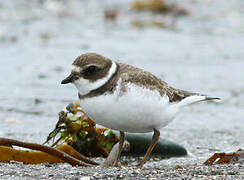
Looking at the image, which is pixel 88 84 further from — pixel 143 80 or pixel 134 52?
pixel 134 52

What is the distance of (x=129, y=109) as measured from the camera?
3928 millimetres

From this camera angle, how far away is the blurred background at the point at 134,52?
6.55m

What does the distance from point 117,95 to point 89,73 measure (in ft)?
0.93

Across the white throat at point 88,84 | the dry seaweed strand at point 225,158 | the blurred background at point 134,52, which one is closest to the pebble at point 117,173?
the dry seaweed strand at point 225,158

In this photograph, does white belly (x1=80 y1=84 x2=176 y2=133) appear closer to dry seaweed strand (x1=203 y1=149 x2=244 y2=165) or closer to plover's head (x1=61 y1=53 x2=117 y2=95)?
plover's head (x1=61 y1=53 x2=117 y2=95)

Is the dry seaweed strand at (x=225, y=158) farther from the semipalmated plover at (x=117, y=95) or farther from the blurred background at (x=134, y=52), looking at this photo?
the blurred background at (x=134, y=52)

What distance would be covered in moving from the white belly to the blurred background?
1454mm

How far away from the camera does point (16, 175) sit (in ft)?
12.4

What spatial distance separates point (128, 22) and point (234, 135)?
8211 mm

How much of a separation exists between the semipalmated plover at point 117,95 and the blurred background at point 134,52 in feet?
4.81

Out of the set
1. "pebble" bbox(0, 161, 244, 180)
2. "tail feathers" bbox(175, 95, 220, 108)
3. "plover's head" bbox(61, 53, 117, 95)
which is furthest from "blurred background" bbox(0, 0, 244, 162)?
"plover's head" bbox(61, 53, 117, 95)

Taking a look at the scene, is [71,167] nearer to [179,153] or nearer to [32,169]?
[32,169]

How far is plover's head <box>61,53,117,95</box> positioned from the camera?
3971mm

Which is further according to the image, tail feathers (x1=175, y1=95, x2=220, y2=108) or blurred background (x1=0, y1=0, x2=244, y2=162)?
blurred background (x1=0, y1=0, x2=244, y2=162)
